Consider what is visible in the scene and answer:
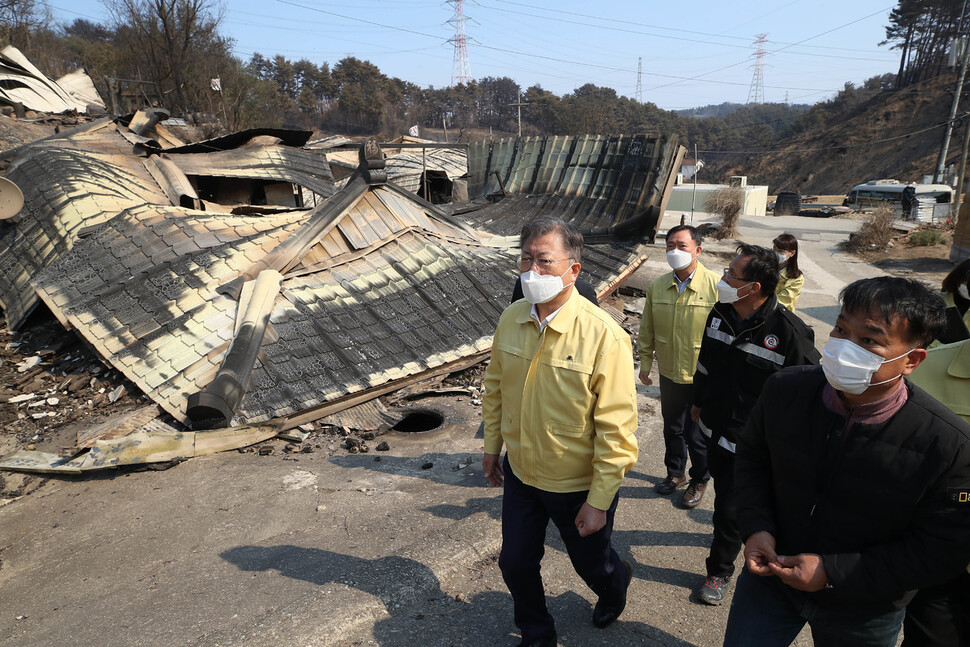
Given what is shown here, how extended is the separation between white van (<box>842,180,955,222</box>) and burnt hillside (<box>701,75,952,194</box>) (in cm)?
1560

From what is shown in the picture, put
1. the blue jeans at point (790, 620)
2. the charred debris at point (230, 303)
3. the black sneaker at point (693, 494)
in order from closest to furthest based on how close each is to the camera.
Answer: the blue jeans at point (790, 620)
the black sneaker at point (693, 494)
the charred debris at point (230, 303)

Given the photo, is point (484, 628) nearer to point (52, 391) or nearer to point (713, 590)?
point (713, 590)

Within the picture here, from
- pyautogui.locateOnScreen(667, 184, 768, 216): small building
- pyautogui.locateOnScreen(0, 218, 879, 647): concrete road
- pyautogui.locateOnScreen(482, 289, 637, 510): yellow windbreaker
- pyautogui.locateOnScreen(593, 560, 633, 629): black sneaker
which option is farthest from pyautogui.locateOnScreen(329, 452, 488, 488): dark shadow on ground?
pyautogui.locateOnScreen(667, 184, 768, 216): small building

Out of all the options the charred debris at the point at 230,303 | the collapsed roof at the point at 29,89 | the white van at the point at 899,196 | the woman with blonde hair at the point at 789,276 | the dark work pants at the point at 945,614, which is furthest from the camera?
the white van at the point at 899,196

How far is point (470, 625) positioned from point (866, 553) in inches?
71.6

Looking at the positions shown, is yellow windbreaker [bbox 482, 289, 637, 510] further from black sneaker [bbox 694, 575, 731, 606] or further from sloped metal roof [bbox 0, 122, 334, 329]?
sloped metal roof [bbox 0, 122, 334, 329]

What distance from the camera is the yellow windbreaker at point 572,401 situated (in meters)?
2.20

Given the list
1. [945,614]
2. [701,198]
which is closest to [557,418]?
[945,614]

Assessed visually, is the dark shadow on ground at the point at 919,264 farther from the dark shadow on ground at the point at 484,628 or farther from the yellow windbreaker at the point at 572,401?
the yellow windbreaker at the point at 572,401

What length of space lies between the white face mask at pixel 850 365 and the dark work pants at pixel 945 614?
0.82 m

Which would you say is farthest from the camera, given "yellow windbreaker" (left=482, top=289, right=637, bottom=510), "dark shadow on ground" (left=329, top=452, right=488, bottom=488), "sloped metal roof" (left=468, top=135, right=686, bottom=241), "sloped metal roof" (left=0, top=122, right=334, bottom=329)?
"sloped metal roof" (left=468, top=135, right=686, bottom=241)

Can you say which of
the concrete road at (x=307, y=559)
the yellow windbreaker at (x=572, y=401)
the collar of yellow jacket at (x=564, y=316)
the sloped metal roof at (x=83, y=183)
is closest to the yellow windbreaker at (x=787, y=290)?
the concrete road at (x=307, y=559)

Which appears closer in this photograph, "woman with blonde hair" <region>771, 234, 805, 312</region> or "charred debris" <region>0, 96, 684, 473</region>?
"woman with blonde hair" <region>771, 234, 805, 312</region>

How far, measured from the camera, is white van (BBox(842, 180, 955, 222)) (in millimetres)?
21438
